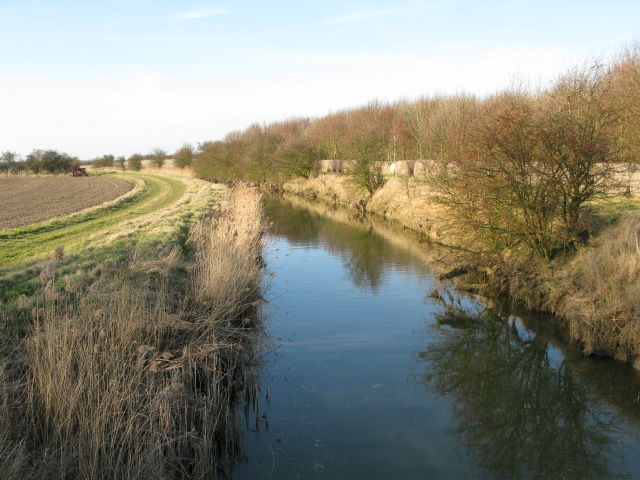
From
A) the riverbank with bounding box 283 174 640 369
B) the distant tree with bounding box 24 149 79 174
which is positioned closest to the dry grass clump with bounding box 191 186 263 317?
the riverbank with bounding box 283 174 640 369

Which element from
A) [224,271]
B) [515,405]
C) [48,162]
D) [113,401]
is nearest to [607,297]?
[515,405]

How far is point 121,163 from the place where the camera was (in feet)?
278

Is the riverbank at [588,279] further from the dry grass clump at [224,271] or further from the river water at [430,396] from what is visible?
the dry grass clump at [224,271]

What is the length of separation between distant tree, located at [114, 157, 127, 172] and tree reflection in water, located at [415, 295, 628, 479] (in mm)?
82817

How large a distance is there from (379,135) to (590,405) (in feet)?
77.9

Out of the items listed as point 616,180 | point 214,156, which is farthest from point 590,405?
point 214,156

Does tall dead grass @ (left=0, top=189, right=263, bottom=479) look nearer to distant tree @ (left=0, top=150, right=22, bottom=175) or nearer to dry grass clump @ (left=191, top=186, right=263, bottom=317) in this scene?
dry grass clump @ (left=191, top=186, right=263, bottom=317)

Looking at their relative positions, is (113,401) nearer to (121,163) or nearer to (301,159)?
(301,159)

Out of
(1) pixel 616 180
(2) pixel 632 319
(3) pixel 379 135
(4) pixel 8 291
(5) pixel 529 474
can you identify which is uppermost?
(3) pixel 379 135

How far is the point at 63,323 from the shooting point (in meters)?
5.12

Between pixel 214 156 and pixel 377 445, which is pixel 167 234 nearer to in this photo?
pixel 377 445

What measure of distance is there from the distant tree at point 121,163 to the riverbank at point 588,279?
77164 mm

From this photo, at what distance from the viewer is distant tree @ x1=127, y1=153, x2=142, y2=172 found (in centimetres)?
7912

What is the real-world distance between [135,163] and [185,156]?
61.0 ft
